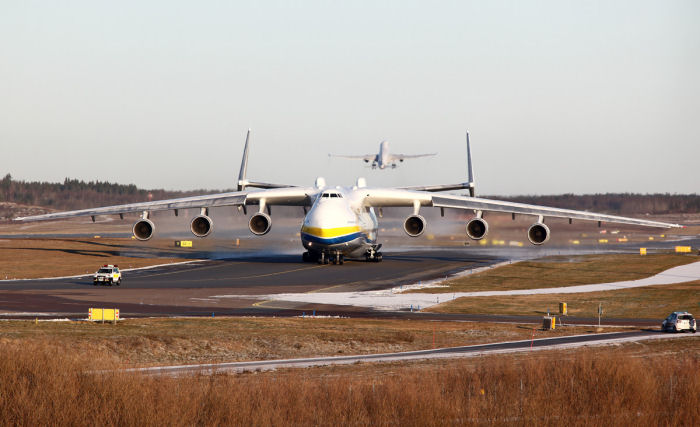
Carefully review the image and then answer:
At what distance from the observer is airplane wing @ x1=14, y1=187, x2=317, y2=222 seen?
55.1 meters

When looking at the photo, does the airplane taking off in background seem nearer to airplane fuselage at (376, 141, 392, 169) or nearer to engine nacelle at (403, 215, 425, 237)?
airplane fuselage at (376, 141, 392, 169)

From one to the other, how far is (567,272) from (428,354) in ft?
107

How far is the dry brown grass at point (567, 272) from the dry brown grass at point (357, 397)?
85.1ft

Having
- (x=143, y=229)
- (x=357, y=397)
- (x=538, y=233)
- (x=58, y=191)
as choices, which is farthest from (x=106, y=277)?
(x=58, y=191)

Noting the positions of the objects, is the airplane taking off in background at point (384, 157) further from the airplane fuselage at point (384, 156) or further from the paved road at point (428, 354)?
the paved road at point (428, 354)

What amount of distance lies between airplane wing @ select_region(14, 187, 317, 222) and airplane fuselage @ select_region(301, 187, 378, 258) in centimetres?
195

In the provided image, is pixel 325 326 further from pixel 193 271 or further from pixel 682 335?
pixel 193 271

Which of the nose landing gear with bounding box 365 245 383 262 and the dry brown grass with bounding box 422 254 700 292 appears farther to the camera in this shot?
the nose landing gear with bounding box 365 245 383 262

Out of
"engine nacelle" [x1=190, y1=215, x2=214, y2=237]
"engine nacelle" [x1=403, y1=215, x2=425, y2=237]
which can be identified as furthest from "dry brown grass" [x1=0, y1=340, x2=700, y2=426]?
"engine nacelle" [x1=403, y1=215, x2=425, y2=237]

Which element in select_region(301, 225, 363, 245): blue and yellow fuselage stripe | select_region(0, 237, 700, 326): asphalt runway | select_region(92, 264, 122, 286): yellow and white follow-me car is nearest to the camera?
select_region(0, 237, 700, 326): asphalt runway

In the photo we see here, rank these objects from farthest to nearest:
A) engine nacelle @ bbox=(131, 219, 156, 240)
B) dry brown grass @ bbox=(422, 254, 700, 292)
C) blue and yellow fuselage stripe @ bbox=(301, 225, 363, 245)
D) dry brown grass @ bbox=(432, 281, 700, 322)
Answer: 1. engine nacelle @ bbox=(131, 219, 156, 240)
2. blue and yellow fuselage stripe @ bbox=(301, 225, 363, 245)
3. dry brown grass @ bbox=(422, 254, 700, 292)
4. dry brown grass @ bbox=(432, 281, 700, 322)

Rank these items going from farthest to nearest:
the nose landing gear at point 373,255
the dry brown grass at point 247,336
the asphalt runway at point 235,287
Result: the nose landing gear at point 373,255 → the asphalt runway at point 235,287 → the dry brown grass at point 247,336

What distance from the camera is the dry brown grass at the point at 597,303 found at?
1539 inches

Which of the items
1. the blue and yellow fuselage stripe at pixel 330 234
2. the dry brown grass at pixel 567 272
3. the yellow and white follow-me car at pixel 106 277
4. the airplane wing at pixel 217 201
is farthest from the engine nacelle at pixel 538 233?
the yellow and white follow-me car at pixel 106 277
